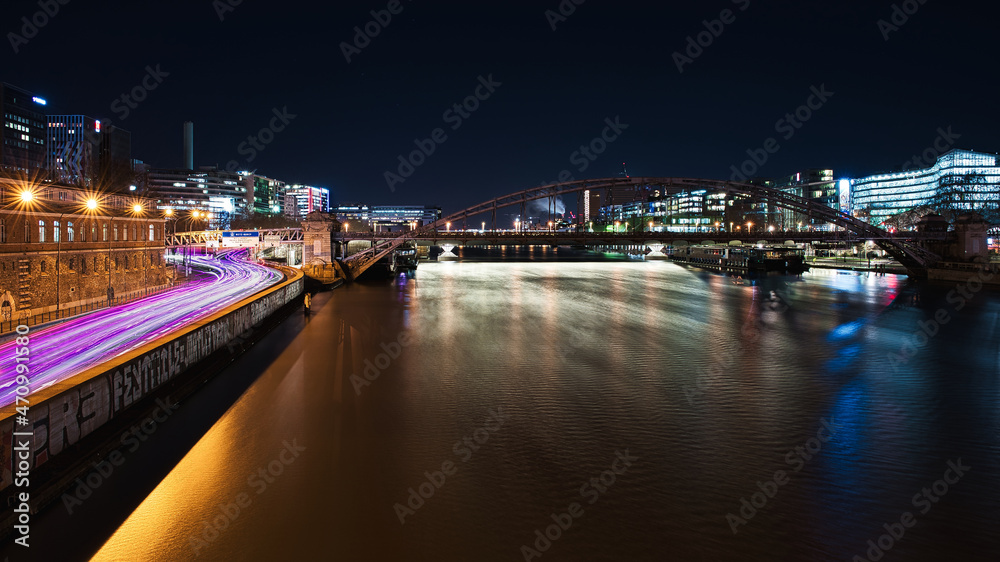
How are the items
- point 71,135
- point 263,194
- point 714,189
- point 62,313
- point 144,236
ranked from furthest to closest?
point 263,194 → point 71,135 → point 714,189 → point 144,236 → point 62,313

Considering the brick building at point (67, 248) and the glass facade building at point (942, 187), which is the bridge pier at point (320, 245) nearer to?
the brick building at point (67, 248)

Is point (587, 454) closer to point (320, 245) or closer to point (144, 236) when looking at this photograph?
point (144, 236)

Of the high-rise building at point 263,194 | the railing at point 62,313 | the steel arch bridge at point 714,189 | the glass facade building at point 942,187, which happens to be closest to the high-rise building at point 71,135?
the high-rise building at point 263,194

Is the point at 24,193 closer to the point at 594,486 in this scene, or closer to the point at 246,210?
the point at 594,486

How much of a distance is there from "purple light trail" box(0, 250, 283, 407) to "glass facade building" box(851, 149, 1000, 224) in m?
115

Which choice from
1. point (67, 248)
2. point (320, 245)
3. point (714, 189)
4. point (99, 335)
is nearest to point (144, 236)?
point (67, 248)

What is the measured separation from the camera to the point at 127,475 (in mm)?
10008

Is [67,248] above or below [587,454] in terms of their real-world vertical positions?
above

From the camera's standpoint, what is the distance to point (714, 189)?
216 feet

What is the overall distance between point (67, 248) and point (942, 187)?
470 ft

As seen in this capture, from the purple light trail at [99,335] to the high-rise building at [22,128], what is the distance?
103197 mm

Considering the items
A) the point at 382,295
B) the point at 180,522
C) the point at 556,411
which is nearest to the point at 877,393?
the point at 556,411

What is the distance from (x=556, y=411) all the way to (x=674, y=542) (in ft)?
19.4

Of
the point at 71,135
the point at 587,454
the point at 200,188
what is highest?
the point at 71,135
